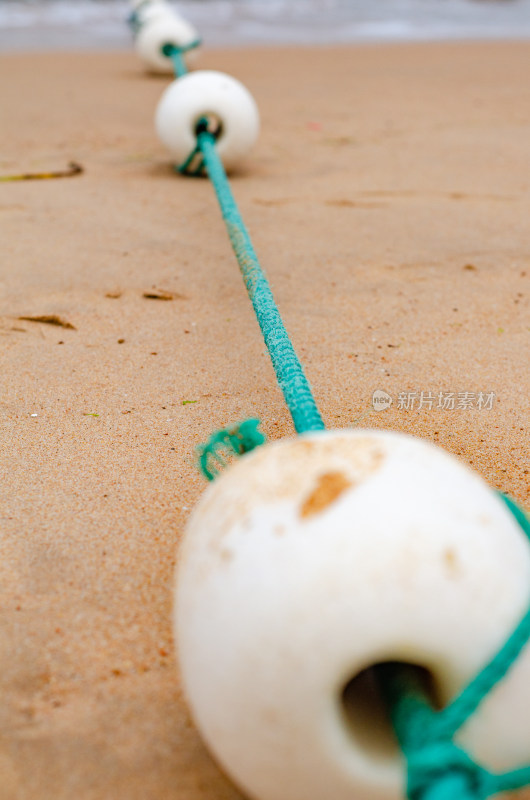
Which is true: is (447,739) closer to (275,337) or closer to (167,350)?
(275,337)

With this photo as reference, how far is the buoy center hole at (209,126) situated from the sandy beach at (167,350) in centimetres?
21

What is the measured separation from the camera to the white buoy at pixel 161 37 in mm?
5477

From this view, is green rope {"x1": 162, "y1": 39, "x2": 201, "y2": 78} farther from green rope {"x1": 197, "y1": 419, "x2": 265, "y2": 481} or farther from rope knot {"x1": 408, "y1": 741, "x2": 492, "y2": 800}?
rope knot {"x1": 408, "y1": 741, "x2": 492, "y2": 800}

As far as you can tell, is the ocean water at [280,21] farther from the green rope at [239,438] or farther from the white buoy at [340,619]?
the white buoy at [340,619]

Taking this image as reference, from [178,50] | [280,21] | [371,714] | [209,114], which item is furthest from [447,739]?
[280,21]

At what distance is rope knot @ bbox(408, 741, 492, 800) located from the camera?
0.80 metres

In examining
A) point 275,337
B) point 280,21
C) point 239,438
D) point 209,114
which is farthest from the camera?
point 280,21

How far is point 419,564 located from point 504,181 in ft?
9.06

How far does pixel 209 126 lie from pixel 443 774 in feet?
9.56

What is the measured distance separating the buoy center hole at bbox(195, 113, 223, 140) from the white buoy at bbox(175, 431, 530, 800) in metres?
2.58

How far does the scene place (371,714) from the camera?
923mm

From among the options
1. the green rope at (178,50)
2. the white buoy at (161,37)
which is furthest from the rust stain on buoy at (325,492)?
the white buoy at (161,37)

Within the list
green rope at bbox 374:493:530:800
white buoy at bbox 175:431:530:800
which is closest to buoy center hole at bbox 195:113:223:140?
white buoy at bbox 175:431:530:800

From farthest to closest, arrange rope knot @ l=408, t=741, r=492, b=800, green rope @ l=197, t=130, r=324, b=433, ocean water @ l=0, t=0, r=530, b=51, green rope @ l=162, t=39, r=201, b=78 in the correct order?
ocean water @ l=0, t=0, r=530, b=51 < green rope @ l=162, t=39, r=201, b=78 < green rope @ l=197, t=130, r=324, b=433 < rope knot @ l=408, t=741, r=492, b=800
